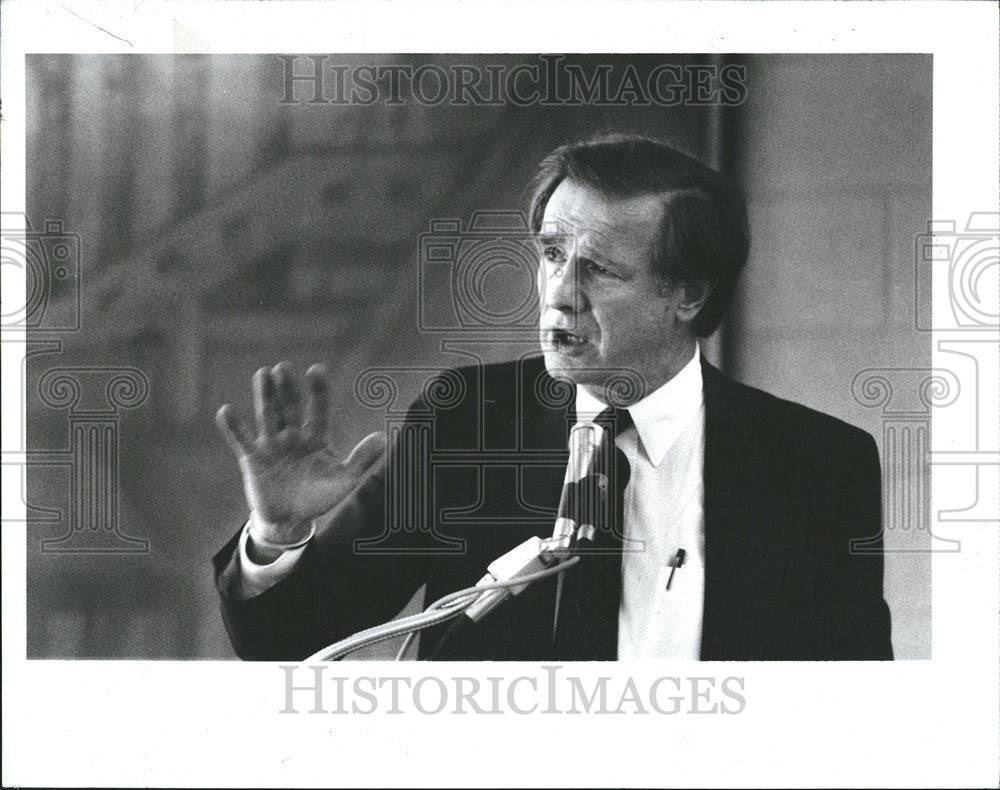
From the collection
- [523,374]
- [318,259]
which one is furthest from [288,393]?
[523,374]

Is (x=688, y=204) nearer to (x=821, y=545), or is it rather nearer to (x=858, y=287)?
(x=858, y=287)

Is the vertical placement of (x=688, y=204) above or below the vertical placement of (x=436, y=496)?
above

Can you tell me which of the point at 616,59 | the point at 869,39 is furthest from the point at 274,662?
the point at 869,39

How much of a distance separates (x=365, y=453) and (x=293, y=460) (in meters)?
0.19

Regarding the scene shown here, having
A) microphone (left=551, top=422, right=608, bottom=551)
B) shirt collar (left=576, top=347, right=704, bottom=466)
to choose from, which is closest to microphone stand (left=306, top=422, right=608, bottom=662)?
microphone (left=551, top=422, right=608, bottom=551)

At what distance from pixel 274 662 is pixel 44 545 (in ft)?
2.31

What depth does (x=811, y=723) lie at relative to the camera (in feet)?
9.97

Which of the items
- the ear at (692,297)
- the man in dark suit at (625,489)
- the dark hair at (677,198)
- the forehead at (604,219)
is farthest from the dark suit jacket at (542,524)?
the forehead at (604,219)

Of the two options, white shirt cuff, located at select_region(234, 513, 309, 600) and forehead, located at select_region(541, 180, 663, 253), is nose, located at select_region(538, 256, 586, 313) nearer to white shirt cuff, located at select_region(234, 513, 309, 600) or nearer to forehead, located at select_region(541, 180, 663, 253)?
forehead, located at select_region(541, 180, 663, 253)

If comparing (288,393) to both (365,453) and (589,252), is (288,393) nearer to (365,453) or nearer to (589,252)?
(365,453)

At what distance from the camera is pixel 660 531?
3.02 metres

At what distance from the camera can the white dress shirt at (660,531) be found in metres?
3.01

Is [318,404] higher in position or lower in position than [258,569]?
higher

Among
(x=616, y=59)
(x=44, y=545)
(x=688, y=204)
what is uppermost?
(x=616, y=59)
